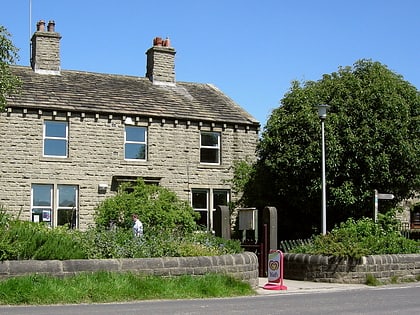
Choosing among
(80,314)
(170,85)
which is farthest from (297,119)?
(80,314)

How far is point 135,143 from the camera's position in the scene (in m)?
29.5

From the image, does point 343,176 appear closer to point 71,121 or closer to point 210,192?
point 210,192

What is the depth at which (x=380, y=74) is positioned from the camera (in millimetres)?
28406

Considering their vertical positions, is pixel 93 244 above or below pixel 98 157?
below

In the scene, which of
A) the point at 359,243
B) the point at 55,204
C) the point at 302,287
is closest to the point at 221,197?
the point at 55,204

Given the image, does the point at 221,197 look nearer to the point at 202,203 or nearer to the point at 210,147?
the point at 202,203

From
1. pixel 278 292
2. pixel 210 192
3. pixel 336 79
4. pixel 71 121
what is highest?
pixel 336 79

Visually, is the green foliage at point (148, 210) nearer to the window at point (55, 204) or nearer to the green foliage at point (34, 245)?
the window at point (55, 204)

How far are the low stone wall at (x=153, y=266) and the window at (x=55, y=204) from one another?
11.7m

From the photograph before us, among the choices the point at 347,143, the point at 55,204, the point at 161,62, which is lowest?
the point at 55,204

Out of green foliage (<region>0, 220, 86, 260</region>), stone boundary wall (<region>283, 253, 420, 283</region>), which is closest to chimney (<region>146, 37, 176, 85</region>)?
stone boundary wall (<region>283, 253, 420, 283</region>)

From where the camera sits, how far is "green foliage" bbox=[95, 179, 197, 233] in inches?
967

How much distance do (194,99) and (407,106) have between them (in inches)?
366

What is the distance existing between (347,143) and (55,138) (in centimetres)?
1109
